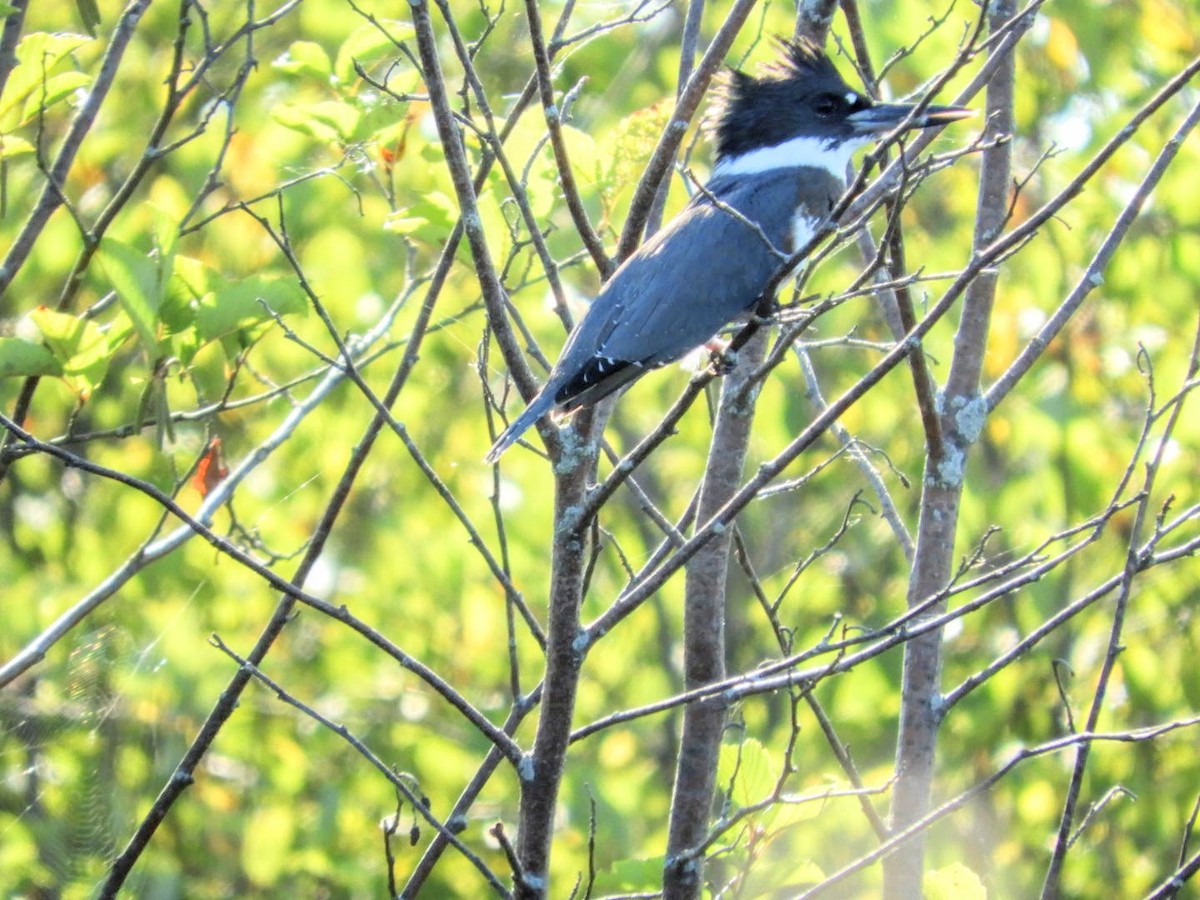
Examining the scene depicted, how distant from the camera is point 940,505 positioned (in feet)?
8.37

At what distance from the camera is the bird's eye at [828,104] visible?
328 cm

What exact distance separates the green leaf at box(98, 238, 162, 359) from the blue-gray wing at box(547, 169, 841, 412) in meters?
0.64

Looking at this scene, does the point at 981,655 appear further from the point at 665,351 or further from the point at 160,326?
the point at 160,326

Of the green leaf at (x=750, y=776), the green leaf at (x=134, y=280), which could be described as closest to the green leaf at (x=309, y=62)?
the green leaf at (x=134, y=280)

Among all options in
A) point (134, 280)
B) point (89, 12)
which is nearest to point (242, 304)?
point (134, 280)

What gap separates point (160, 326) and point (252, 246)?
296 centimetres

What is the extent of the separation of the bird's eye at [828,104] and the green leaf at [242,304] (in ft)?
4.63

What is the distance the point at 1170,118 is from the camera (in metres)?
5.03

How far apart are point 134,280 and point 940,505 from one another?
4.45ft

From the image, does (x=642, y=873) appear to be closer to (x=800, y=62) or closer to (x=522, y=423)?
(x=522, y=423)

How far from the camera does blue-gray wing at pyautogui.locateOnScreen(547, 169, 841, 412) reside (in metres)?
2.53

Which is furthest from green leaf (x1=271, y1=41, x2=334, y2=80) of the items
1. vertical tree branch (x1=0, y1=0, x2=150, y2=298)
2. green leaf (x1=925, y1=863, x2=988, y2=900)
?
green leaf (x1=925, y1=863, x2=988, y2=900)

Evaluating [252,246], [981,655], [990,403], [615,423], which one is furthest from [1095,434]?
[252,246]

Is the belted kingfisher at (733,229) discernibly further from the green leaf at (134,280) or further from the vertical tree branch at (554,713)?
the green leaf at (134,280)
